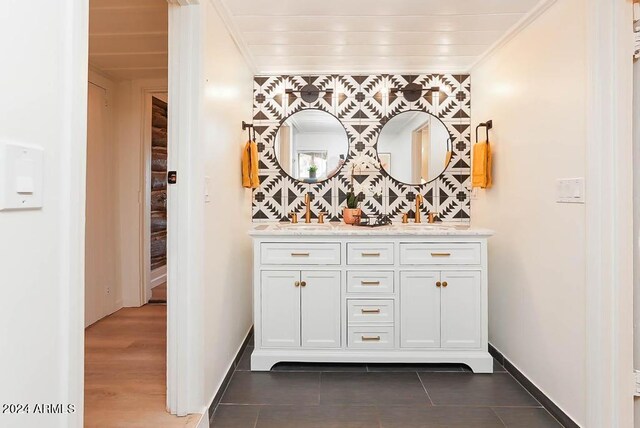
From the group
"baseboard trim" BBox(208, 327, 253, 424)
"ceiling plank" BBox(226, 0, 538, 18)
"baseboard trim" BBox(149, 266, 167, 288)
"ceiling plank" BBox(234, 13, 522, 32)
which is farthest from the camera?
"baseboard trim" BBox(149, 266, 167, 288)

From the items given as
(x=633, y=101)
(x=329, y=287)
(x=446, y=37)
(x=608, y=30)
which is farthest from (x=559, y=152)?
(x=329, y=287)

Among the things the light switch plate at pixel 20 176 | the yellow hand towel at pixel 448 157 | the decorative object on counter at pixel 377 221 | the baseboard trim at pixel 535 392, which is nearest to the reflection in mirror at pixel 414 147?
the yellow hand towel at pixel 448 157

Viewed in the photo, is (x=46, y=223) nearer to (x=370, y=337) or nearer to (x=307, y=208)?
(x=370, y=337)

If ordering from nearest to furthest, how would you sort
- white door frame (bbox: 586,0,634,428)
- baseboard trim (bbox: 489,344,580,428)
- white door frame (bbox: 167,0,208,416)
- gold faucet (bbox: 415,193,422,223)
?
1. white door frame (bbox: 586,0,634,428)
2. white door frame (bbox: 167,0,208,416)
3. baseboard trim (bbox: 489,344,580,428)
4. gold faucet (bbox: 415,193,422,223)

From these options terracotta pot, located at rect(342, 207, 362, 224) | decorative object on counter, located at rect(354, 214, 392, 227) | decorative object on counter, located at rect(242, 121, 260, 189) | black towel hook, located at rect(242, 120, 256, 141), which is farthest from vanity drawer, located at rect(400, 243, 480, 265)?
black towel hook, located at rect(242, 120, 256, 141)

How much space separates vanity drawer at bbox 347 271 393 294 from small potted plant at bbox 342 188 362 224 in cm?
60

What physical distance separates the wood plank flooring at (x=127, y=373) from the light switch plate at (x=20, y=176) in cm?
141

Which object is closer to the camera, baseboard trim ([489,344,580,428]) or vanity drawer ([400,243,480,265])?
baseboard trim ([489,344,580,428])

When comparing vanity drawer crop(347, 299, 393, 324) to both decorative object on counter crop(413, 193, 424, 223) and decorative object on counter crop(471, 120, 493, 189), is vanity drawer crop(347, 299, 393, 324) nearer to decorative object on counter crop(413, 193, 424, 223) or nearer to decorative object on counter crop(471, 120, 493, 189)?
decorative object on counter crop(413, 193, 424, 223)

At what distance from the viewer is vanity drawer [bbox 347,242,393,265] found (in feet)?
9.17

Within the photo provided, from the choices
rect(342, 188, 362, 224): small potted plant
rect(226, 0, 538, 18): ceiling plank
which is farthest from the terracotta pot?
rect(226, 0, 538, 18): ceiling plank

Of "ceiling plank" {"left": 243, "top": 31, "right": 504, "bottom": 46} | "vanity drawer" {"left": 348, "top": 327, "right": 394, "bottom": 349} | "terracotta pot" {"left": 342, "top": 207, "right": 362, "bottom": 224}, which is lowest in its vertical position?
"vanity drawer" {"left": 348, "top": 327, "right": 394, "bottom": 349}

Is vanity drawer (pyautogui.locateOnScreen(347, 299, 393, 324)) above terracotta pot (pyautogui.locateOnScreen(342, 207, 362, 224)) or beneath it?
beneath

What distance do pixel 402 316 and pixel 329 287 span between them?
515 millimetres
